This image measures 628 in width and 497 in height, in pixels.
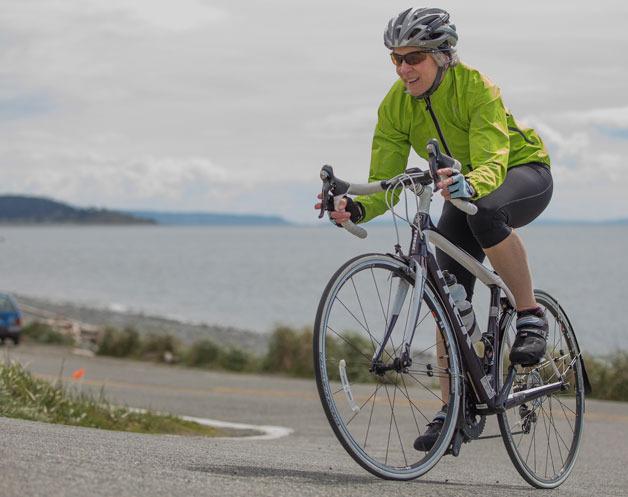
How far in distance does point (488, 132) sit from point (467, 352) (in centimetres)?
103

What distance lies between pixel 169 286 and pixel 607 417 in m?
77.4

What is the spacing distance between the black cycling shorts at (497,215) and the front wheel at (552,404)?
420 millimetres

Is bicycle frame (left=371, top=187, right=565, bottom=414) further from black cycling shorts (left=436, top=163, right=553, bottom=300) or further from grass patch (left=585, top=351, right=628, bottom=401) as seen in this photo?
grass patch (left=585, top=351, right=628, bottom=401)

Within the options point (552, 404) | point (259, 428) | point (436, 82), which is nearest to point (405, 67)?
point (436, 82)

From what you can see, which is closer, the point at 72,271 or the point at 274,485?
the point at 274,485

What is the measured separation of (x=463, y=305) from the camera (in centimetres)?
506

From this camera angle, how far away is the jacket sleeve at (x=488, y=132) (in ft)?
15.9

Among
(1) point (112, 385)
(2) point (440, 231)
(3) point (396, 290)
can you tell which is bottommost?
(1) point (112, 385)

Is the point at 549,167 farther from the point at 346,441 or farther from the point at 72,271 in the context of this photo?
the point at 72,271

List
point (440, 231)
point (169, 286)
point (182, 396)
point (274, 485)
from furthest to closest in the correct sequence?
point (169, 286)
point (182, 396)
point (440, 231)
point (274, 485)

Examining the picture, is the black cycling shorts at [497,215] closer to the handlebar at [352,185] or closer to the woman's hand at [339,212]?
the handlebar at [352,185]

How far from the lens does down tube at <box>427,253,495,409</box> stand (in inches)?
189

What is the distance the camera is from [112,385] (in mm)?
16859

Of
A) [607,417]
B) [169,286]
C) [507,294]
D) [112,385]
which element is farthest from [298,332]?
[169,286]
